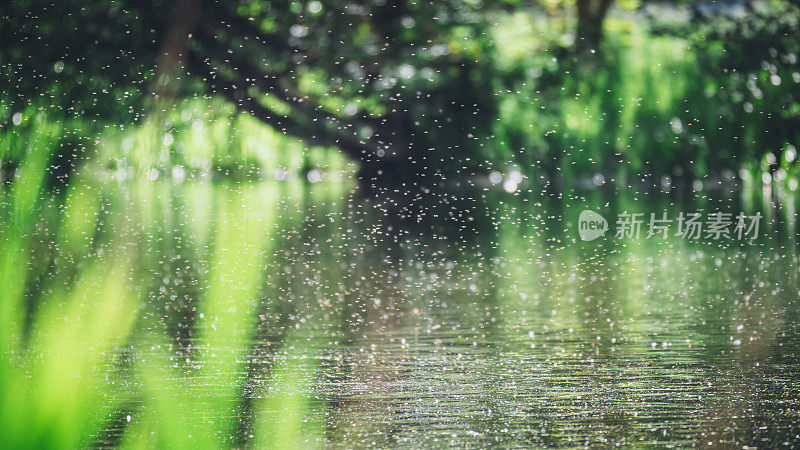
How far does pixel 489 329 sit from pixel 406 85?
29.1 feet

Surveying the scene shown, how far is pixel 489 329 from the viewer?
3.78m

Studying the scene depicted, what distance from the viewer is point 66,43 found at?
1219cm

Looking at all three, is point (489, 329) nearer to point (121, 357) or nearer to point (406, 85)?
point (121, 357)

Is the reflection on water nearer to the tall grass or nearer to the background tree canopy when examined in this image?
the tall grass

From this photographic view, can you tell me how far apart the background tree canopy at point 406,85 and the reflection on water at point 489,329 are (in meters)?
4.31

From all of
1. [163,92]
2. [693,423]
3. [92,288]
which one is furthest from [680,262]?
[163,92]

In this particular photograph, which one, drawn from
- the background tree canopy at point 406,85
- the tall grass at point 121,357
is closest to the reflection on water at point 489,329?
the tall grass at point 121,357

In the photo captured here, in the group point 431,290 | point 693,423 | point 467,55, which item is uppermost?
point 467,55

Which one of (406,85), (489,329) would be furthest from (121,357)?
(406,85)

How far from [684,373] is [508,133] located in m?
9.40

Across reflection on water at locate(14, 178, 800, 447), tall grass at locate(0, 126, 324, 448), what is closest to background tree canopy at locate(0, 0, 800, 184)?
reflection on water at locate(14, 178, 800, 447)

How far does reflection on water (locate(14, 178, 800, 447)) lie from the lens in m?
2.48

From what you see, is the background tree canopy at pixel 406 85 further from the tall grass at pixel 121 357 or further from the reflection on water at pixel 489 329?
the tall grass at pixel 121 357

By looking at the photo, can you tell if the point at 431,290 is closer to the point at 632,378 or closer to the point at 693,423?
the point at 632,378
